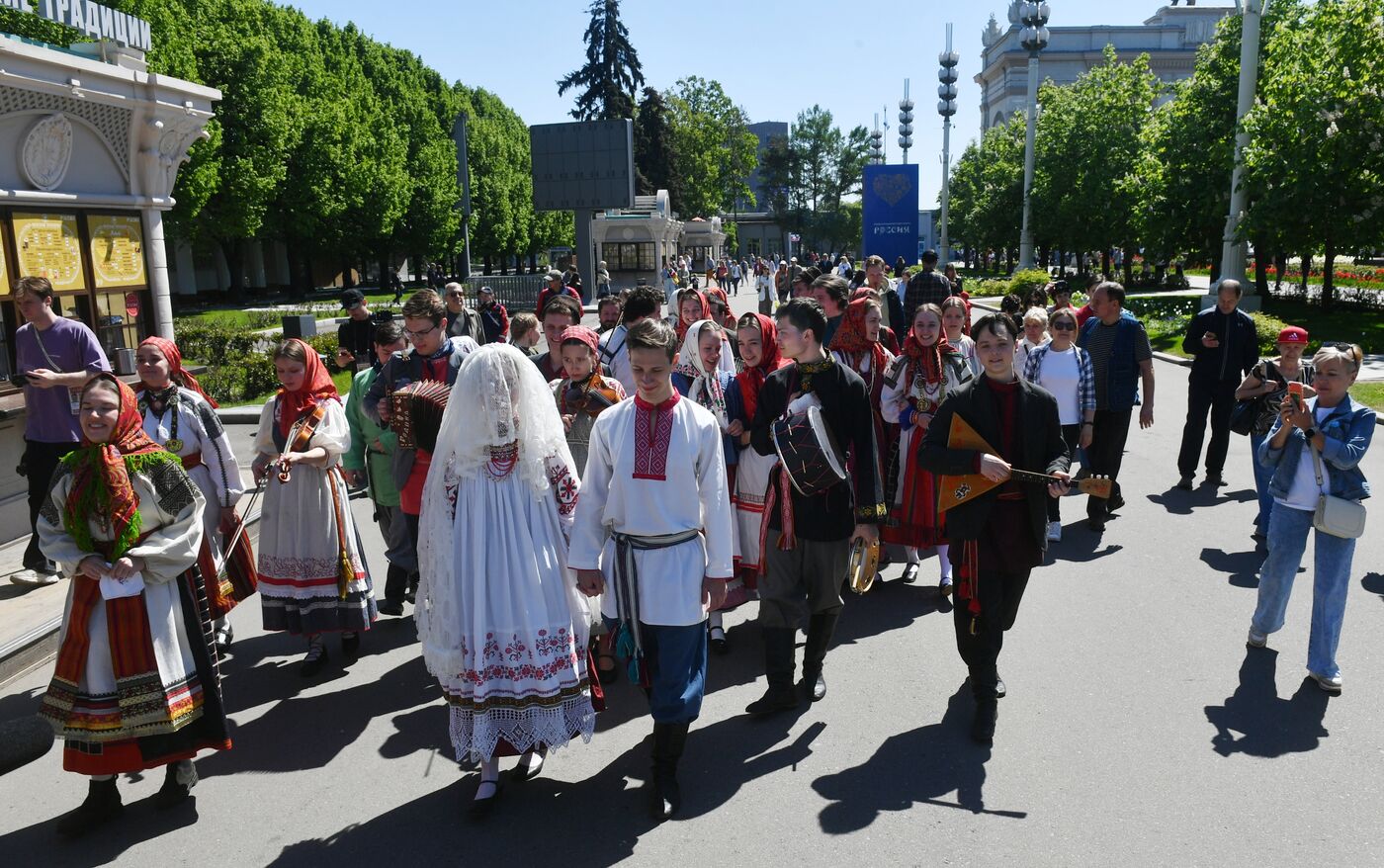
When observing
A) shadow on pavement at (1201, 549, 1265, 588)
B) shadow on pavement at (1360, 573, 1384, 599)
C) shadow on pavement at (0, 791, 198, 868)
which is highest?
shadow on pavement at (1360, 573, 1384, 599)

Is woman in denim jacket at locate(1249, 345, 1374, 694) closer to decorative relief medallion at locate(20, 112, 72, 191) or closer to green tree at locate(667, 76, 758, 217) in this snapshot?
decorative relief medallion at locate(20, 112, 72, 191)

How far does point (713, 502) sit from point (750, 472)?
1.51 m

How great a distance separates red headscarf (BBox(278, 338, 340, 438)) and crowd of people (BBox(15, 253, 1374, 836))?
0.05 ft

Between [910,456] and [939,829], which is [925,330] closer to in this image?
A: [910,456]

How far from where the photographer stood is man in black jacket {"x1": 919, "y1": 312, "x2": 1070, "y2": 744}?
15.1 ft

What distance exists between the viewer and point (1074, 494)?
9859 millimetres

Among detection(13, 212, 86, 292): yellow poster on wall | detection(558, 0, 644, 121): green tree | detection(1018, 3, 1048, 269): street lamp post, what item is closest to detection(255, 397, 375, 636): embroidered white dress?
detection(13, 212, 86, 292): yellow poster on wall

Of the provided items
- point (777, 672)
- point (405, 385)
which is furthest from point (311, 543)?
point (777, 672)

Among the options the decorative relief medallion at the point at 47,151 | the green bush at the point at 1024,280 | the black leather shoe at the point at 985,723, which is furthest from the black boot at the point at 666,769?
the green bush at the point at 1024,280

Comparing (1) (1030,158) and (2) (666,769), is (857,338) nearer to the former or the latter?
(2) (666,769)

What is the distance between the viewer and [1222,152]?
24.8m

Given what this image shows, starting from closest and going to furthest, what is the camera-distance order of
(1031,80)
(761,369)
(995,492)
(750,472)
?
1. (995,492)
2. (750,472)
3. (761,369)
4. (1031,80)

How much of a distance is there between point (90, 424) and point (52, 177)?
6627 mm

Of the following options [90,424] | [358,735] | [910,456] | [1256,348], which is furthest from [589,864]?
[1256,348]
